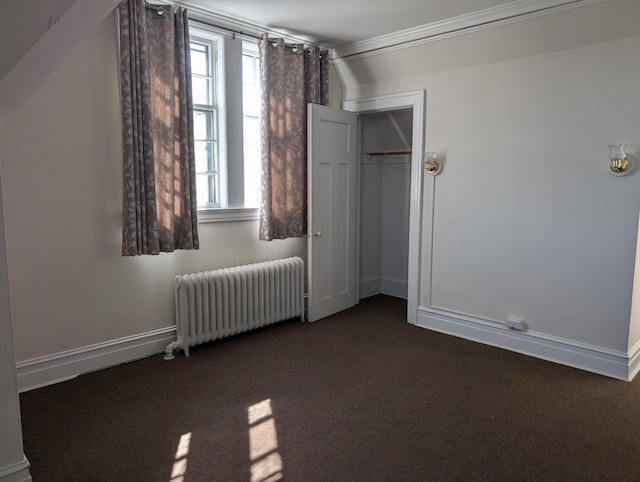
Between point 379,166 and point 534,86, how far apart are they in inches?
84.8

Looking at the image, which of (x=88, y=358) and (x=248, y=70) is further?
(x=248, y=70)

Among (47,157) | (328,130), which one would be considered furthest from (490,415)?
(47,157)

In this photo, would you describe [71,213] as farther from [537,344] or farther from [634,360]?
[634,360]

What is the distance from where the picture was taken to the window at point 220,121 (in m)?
3.73

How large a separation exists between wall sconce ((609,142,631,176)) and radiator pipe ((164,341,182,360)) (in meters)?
3.38

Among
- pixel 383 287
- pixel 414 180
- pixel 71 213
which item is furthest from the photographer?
pixel 383 287

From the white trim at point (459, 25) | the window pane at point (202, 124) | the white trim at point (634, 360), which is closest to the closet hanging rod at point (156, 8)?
the window pane at point (202, 124)

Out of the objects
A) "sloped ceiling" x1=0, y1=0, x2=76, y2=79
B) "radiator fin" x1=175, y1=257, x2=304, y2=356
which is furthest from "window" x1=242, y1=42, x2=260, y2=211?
"sloped ceiling" x1=0, y1=0, x2=76, y2=79

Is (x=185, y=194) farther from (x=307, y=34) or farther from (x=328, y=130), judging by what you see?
(x=307, y=34)

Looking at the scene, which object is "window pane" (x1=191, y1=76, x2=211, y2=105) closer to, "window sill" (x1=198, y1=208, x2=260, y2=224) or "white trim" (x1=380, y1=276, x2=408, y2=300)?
"window sill" (x1=198, y1=208, x2=260, y2=224)

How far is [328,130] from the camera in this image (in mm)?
4359

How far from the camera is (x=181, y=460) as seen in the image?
7.37 feet

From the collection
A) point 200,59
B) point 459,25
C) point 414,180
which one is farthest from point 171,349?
point 459,25

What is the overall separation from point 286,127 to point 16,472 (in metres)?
3.15
